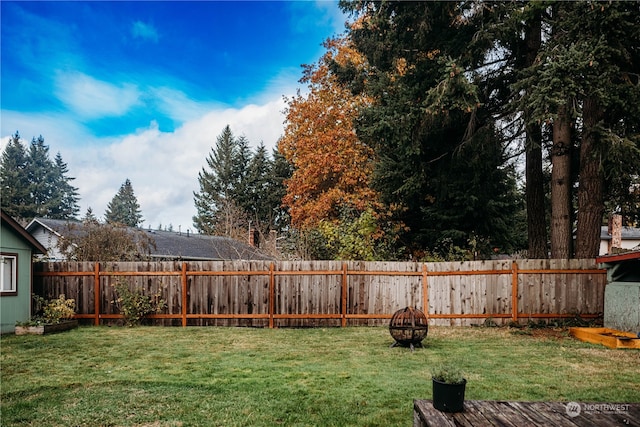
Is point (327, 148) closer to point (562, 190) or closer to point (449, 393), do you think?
point (562, 190)

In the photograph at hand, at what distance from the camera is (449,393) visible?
336 centimetres

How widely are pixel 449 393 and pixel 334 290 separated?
7374mm

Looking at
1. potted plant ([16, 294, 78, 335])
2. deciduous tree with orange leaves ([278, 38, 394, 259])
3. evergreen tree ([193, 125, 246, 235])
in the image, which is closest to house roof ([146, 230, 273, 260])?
deciduous tree with orange leaves ([278, 38, 394, 259])

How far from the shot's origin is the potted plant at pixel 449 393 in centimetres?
335

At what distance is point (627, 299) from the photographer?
8414 millimetres

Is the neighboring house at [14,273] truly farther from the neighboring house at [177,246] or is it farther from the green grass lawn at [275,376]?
the neighboring house at [177,246]

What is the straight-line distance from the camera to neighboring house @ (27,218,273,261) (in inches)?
A: 828

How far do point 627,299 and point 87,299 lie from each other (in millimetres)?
12236

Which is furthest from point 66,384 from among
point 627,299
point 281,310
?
point 627,299

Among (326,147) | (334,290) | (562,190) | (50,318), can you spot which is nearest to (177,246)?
(326,147)

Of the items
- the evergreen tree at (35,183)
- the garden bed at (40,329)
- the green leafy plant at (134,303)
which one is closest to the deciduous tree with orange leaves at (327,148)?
the green leafy plant at (134,303)

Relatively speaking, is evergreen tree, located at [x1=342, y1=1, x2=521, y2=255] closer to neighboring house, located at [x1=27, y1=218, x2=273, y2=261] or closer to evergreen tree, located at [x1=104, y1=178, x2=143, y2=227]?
neighboring house, located at [x1=27, y1=218, x2=273, y2=261]

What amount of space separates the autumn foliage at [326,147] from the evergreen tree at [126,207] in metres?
37.0

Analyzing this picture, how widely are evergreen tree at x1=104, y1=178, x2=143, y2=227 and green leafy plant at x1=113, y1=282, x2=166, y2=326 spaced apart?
143 feet
